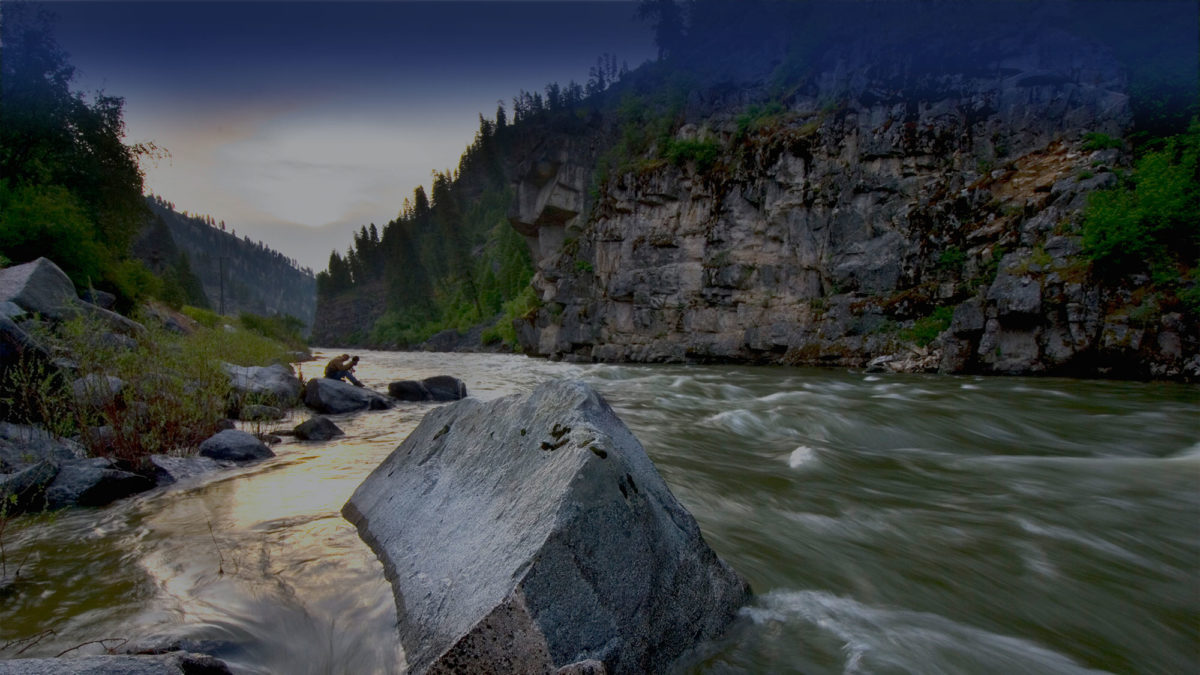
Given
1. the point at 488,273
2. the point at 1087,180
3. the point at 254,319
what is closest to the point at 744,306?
the point at 1087,180

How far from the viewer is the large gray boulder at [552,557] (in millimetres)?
1902

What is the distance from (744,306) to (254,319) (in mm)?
34642

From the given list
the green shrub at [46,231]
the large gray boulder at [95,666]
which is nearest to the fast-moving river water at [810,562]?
the large gray boulder at [95,666]

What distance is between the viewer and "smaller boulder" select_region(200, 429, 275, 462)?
19.3 ft

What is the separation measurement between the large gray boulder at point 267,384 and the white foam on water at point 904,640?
8555 mm

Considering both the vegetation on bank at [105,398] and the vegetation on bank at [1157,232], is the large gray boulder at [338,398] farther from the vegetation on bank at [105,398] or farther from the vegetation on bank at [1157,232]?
the vegetation on bank at [1157,232]

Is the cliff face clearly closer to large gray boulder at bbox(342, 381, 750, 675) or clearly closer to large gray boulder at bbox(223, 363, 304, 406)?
large gray boulder at bbox(342, 381, 750, 675)

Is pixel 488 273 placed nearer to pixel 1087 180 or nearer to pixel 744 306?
pixel 744 306

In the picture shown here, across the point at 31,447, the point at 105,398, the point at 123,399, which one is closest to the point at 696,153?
the point at 123,399

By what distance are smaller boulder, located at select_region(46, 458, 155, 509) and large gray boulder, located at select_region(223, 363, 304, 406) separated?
383 cm

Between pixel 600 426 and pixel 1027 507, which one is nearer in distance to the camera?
pixel 600 426

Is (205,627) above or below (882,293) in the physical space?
below

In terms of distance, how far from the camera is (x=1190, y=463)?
632 cm

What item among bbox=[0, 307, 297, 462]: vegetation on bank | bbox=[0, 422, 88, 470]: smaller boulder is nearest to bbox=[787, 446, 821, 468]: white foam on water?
bbox=[0, 307, 297, 462]: vegetation on bank
